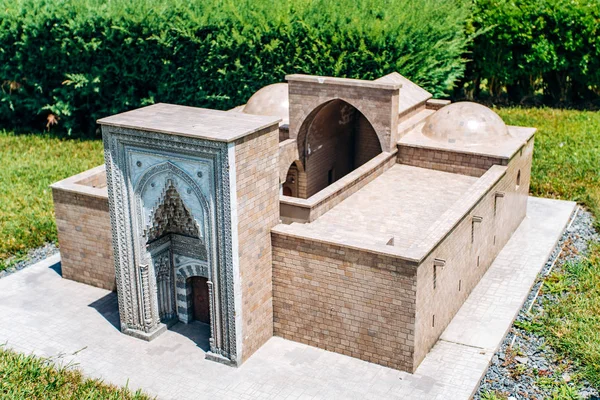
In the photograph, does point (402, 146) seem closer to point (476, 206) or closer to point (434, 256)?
point (476, 206)

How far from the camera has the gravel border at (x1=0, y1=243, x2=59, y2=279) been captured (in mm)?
16812

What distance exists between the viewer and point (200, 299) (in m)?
14.2

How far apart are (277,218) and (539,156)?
1211 centimetres

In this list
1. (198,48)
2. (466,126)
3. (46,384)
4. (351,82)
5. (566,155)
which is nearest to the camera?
(46,384)

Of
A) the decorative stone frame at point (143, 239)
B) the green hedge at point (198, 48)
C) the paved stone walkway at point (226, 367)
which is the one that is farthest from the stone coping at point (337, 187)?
the green hedge at point (198, 48)

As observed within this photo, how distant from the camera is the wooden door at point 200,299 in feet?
46.3

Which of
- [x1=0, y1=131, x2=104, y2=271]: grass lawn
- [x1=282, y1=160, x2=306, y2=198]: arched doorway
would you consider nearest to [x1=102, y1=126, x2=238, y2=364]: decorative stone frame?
[x1=0, y1=131, x2=104, y2=271]: grass lawn

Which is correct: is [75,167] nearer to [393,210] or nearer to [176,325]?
[176,325]

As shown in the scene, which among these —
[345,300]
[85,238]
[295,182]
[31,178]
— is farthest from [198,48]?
[345,300]

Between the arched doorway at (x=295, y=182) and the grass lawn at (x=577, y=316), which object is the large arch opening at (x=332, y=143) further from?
the grass lawn at (x=577, y=316)

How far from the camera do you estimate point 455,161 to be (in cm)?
1739

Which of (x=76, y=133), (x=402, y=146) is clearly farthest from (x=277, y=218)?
(x=76, y=133)

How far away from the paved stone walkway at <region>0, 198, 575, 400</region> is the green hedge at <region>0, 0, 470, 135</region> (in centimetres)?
928

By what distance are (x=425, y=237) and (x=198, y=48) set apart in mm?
13831
